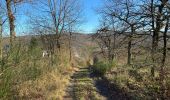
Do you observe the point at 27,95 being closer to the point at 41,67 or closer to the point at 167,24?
the point at 41,67

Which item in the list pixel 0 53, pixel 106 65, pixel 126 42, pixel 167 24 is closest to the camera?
pixel 0 53

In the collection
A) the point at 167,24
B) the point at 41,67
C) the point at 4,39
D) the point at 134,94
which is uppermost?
the point at 167,24

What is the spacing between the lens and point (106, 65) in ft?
90.3

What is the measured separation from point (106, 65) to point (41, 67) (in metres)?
11.9

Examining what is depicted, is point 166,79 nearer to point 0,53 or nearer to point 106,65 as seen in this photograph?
point 0,53

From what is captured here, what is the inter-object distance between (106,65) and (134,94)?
14.2m

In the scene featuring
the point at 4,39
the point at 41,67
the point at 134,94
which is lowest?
the point at 134,94

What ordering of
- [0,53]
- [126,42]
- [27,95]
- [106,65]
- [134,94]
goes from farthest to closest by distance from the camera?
[106,65], [126,42], [134,94], [27,95], [0,53]

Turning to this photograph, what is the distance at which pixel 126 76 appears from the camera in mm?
18766

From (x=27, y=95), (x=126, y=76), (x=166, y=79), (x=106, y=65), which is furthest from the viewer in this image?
(x=106, y=65)

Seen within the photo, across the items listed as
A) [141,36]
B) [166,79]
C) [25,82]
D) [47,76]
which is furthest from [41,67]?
[166,79]

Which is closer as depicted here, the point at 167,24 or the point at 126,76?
the point at 167,24

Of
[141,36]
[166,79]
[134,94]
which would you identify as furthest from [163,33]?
[166,79]

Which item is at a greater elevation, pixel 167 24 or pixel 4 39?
pixel 167 24
